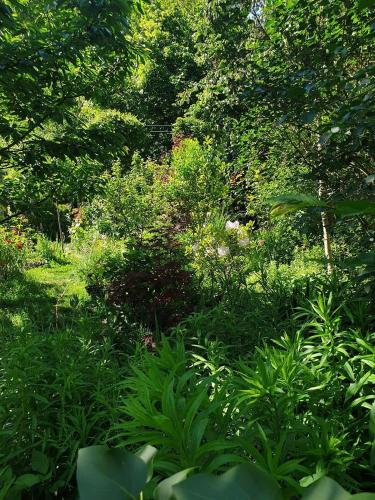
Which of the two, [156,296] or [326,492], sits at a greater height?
[326,492]

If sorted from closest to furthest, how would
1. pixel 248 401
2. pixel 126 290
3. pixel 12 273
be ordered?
pixel 248 401 < pixel 126 290 < pixel 12 273

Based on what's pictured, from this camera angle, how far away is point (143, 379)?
1.75 metres

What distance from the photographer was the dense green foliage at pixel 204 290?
1.42 meters

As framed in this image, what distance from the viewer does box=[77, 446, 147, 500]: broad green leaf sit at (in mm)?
472

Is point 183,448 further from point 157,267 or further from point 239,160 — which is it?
point 239,160

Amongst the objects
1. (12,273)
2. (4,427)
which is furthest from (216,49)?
(12,273)

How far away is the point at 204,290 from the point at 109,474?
423 cm

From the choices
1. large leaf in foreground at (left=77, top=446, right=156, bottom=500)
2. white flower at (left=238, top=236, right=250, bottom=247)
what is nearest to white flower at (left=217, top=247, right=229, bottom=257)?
white flower at (left=238, top=236, right=250, bottom=247)

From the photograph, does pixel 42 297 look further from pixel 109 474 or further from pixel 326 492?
pixel 326 492

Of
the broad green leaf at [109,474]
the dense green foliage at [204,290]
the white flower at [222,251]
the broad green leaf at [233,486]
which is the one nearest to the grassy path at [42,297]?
the dense green foliage at [204,290]

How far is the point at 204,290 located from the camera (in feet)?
15.4

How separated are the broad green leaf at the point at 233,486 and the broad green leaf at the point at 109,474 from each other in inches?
3.5

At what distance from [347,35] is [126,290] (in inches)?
114

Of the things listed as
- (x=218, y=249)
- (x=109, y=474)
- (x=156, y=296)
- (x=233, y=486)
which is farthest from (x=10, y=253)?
(x=233, y=486)
